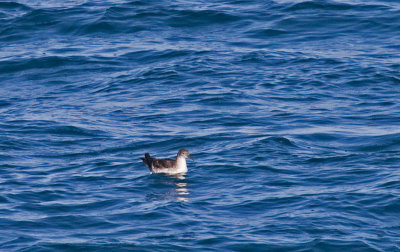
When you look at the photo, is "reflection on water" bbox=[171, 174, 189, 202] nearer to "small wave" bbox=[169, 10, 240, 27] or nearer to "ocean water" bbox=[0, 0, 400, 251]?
"ocean water" bbox=[0, 0, 400, 251]

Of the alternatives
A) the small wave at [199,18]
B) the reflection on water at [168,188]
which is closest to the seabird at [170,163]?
the reflection on water at [168,188]

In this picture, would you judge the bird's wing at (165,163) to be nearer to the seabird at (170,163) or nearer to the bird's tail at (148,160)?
the seabird at (170,163)

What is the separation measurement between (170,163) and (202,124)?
3431mm

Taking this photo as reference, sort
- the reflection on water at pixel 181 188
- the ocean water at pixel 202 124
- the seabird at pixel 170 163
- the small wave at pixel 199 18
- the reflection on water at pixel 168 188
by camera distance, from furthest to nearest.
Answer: the small wave at pixel 199 18 → the seabird at pixel 170 163 → the reflection on water at pixel 168 188 → the reflection on water at pixel 181 188 → the ocean water at pixel 202 124

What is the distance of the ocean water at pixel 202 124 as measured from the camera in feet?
54.7

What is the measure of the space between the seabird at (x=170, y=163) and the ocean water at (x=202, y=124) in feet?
0.72

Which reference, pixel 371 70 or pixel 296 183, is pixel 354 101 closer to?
pixel 371 70

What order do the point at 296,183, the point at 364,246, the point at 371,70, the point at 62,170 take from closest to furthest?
the point at 364,246 → the point at 296,183 → the point at 62,170 → the point at 371,70

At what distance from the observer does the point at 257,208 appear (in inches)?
693

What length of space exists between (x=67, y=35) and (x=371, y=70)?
38.8ft

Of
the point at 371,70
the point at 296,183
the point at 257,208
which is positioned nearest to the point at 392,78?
the point at 371,70

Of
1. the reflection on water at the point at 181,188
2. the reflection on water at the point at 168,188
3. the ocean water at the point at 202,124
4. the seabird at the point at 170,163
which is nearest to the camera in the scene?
the ocean water at the point at 202,124

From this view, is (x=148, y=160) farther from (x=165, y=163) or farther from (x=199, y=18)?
(x=199, y=18)

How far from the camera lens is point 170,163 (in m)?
20.1
